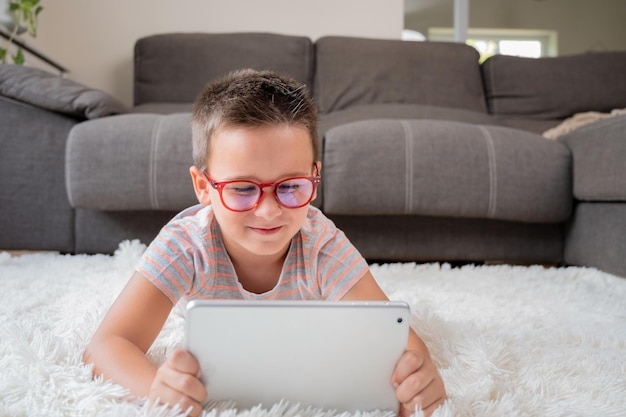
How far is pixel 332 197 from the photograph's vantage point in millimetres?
1557

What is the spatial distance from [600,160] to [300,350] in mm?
1296

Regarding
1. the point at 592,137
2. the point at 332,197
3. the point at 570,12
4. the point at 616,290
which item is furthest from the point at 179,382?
the point at 570,12

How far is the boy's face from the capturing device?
0.69 m

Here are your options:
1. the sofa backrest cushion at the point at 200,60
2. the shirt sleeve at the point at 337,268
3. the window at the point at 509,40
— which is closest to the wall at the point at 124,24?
the sofa backrest cushion at the point at 200,60

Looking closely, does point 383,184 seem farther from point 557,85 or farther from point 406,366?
point 557,85

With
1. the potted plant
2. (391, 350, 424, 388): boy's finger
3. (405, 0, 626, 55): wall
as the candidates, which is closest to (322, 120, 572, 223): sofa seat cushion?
(391, 350, 424, 388): boy's finger

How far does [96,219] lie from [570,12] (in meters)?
4.23

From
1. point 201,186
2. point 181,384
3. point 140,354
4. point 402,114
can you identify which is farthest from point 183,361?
point 402,114

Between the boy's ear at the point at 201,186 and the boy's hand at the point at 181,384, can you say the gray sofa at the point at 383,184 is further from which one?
the boy's hand at the point at 181,384

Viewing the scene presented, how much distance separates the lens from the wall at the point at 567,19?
3988 millimetres

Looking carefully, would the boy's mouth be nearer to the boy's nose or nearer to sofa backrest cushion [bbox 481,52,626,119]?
the boy's nose

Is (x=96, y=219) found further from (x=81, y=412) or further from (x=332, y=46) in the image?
(x=332, y=46)

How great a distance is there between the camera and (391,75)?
96.6 inches

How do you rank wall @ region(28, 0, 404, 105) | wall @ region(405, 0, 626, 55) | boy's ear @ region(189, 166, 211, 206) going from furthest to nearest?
wall @ region(405, 0, 626, 55) < wall @ region(28, 0, 404, 105) < boy's ear @ region(189, 166, 211, 206)
